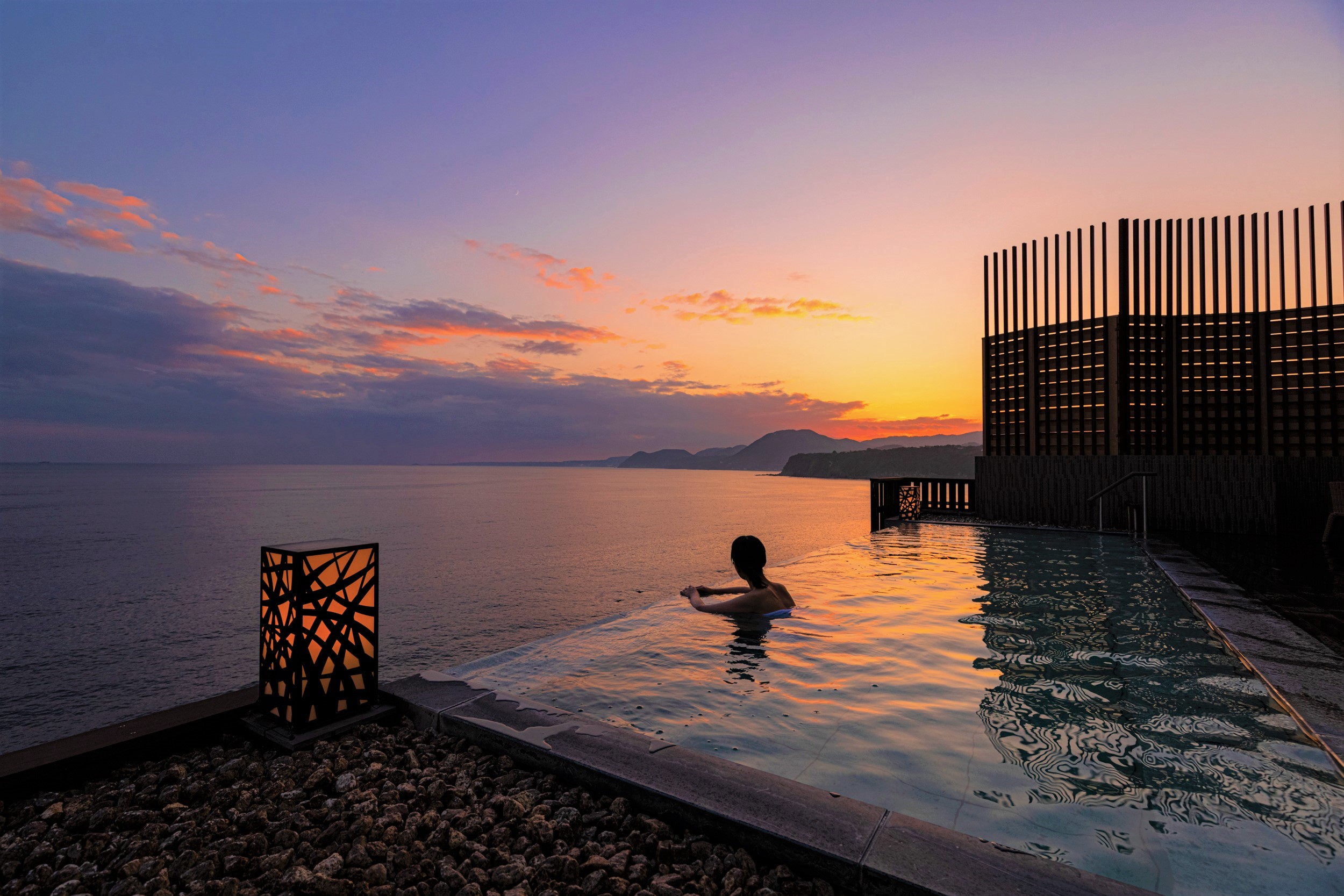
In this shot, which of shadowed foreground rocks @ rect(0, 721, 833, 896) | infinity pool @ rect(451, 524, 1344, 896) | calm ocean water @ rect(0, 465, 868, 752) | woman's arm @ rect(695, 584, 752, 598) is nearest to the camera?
shadowed foreground rocks @ rect(0, 721, 833, 896)

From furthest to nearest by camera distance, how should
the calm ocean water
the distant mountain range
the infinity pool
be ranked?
the distant mountain range, the calm ocean water, the infinity pool

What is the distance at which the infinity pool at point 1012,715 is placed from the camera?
8.22ft

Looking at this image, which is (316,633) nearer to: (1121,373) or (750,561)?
(750,561)

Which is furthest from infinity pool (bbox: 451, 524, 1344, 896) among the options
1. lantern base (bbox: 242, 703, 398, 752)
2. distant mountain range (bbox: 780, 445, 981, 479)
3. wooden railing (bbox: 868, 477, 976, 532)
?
distant mountain range (bbox: 780, 445, 981, 479)

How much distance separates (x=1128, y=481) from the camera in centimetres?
1328

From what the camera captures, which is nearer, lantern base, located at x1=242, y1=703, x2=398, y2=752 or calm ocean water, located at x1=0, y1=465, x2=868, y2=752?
lantern base, located at x1=242, y1=703, x2=398, y2=752

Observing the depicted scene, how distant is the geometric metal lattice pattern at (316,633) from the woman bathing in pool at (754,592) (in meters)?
4.07

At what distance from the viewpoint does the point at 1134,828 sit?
2.57 metres

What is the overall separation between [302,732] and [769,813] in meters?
2.80

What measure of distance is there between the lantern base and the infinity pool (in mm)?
865

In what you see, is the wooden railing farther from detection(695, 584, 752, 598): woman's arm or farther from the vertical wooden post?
detection(695, 584, 752, 598): woman's arm

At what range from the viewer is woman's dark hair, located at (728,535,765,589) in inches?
275

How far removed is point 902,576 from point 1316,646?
445cm

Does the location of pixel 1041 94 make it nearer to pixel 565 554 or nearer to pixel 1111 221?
pixel 1111 221
